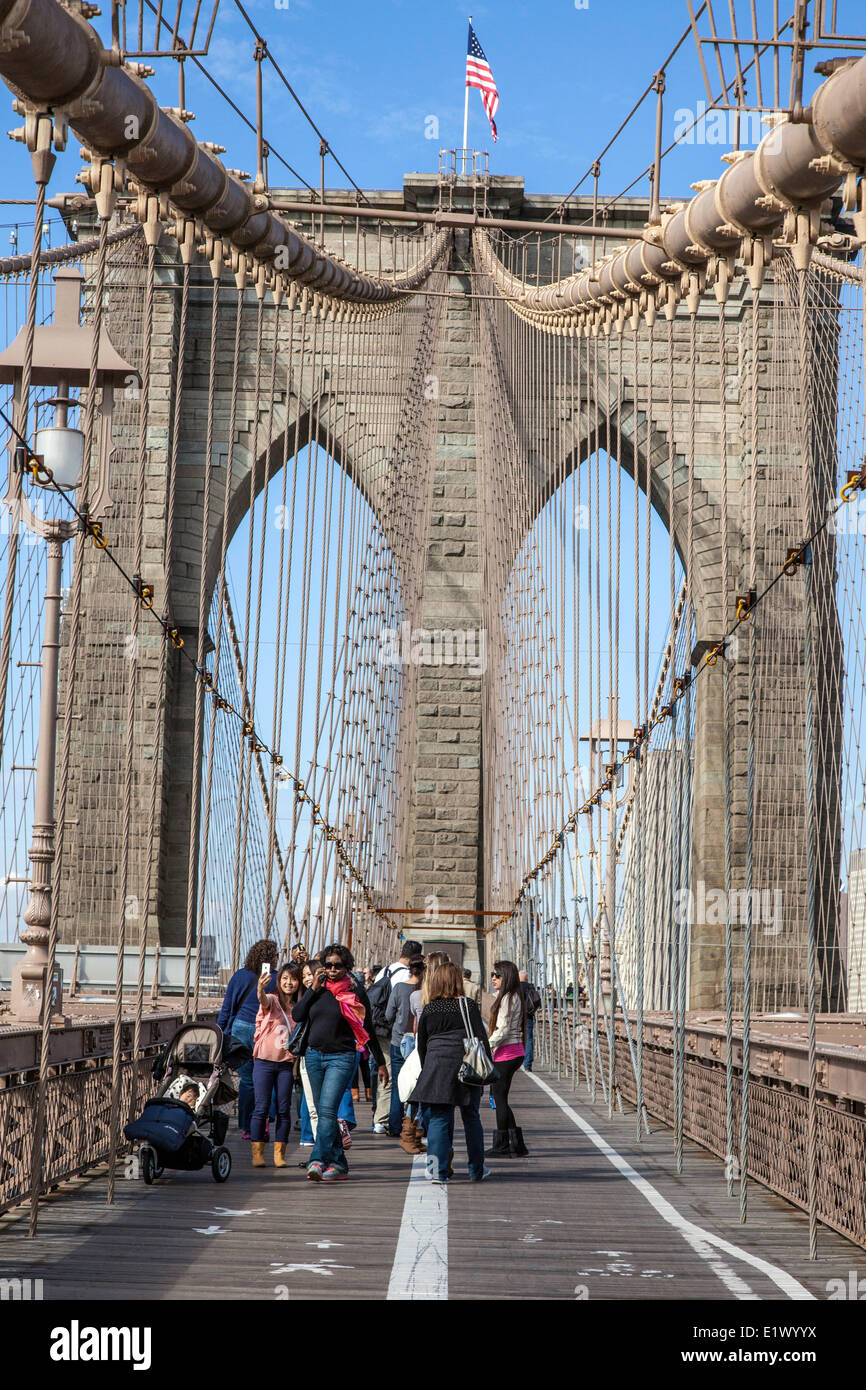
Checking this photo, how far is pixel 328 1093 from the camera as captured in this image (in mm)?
8461

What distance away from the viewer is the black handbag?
28.3 feet

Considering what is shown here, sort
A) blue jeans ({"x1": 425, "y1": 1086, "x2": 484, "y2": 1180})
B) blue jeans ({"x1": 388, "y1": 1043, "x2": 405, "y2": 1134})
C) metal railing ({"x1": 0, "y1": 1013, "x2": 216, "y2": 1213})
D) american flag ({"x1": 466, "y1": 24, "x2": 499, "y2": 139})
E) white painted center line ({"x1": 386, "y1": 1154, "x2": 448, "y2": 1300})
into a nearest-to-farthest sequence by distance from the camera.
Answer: white painted center line ({"x1": 386, "y1": 1154, "x2": 448, "y2": 1300}) → metal railing ({"x1": 0, "y1": 1013, "x2": 216, "y2": 1213}) → blue jeans ({"x1": 425, "y1": 1086, "x2": 484, "y2": 1180}) → blue jeans ({"x1": 388, "y1": 1043, "x2": 405, "y2": 1134}) → american flag ({"x1": 466, "y1": 24, "x2": 499, "y2": 139})

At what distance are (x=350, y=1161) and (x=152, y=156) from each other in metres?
5.46

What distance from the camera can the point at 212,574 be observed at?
2762 centimetres

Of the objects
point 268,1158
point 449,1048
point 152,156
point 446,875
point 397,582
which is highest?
point 397,582

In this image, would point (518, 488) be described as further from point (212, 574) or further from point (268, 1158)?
point (268, 1158)

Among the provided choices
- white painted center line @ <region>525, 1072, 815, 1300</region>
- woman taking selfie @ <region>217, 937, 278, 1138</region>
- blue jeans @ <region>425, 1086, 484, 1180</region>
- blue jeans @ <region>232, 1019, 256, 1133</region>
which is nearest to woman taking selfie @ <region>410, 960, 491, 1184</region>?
blue jeans @ <region>425, 1086, 484, 1180</region>

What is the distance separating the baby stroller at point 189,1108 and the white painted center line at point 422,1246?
97 centimetres

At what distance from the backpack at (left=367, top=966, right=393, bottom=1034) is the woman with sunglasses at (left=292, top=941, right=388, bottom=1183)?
278 centimetres

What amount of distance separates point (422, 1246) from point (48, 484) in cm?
406

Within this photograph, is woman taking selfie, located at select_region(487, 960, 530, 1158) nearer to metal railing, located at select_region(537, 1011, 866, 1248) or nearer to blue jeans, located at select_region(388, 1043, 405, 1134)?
blue jeans, located at select_region(388, 1043, 405, 1134)

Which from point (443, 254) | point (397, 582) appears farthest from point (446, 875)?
point (443, 254)

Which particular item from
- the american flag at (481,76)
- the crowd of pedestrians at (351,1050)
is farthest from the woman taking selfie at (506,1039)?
the american flag at (481,76)

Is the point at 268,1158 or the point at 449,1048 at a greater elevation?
the point at 449,1048
